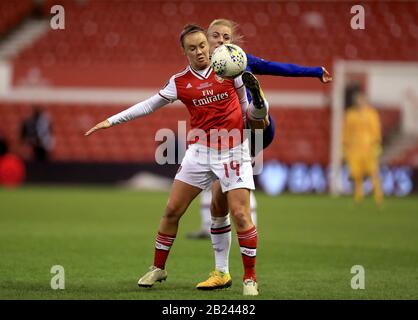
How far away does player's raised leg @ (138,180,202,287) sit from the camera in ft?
23.2

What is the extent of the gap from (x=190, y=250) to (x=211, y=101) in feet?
12.1

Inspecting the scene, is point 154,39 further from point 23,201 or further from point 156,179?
point 23,201

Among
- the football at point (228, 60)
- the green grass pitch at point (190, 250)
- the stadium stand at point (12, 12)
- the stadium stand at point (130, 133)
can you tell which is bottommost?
the green grass pitch at point (190, 250)

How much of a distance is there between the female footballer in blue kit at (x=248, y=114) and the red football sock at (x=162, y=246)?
0.37 m

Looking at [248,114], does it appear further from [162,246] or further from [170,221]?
Answer: [162,246]

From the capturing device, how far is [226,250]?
745 cm

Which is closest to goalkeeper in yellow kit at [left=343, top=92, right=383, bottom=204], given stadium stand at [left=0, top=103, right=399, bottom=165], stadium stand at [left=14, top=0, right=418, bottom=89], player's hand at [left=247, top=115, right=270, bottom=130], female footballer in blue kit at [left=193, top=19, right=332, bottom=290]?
stadium stand at [left=0, top=103, right=399, bottom=165]

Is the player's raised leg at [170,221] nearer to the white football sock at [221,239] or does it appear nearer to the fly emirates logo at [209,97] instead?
the white football sock at [221,239]

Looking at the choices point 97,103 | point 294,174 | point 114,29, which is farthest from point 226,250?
point 114,29

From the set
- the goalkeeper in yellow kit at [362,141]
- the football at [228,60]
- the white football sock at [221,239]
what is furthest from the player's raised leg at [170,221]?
the goalkeeper in yellow kit at [362,141]

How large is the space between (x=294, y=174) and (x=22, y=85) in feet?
26.9

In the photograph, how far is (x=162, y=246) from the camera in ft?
23.7

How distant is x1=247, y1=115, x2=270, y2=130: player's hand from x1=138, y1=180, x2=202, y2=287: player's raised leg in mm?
678

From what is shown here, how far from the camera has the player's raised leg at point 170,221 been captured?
707 centimetres
